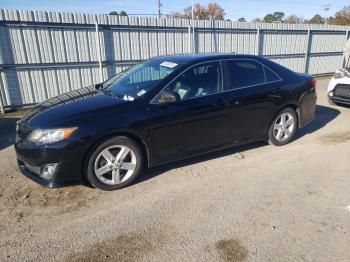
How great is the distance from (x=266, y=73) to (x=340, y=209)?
2395 millimetres

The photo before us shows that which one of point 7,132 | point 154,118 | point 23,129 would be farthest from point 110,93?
point 7,132

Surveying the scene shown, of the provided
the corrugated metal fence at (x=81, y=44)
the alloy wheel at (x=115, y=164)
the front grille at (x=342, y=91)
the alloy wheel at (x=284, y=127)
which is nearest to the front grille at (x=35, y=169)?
the alloy wheel at (x=115, y=164)

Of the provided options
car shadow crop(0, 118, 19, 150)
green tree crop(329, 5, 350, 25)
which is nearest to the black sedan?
car shadow crop(0, 118, 19, 150)

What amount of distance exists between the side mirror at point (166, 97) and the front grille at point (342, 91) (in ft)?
17.3

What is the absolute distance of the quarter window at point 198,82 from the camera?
4.00 m

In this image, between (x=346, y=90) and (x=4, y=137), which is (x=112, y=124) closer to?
(x=4, y=137)

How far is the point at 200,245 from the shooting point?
8.96ft

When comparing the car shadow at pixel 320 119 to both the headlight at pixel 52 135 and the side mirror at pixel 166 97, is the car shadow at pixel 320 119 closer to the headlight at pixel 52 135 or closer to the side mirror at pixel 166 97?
the side mirror at pixel 166 97

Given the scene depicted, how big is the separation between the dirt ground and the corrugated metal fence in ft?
13.6

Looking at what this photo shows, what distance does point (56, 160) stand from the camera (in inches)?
130

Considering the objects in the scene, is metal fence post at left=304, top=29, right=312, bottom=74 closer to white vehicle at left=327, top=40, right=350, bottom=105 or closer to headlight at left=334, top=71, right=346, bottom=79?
white vehicle at left=327, top=40, right=350, bottom=105

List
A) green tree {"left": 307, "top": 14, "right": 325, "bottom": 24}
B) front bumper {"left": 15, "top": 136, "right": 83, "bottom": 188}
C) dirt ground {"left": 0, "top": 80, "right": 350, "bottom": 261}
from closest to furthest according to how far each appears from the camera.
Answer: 1. dirt ground {"left": 0, "top": 80, "right": 350, "bottom": 261}
2. front bumper {"left": 15, "top": 136, "right": 83, "bottom": 188}
3. green tree {"left": 307, "top": 14, "right": 325, "bottom": 24}

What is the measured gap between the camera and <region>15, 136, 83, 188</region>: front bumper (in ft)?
10.8

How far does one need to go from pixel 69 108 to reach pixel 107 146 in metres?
0.69
